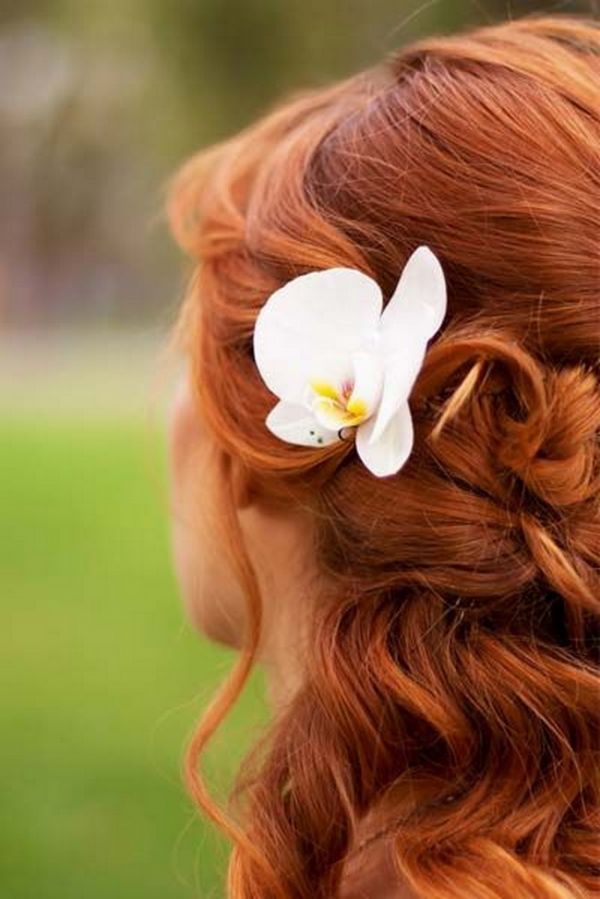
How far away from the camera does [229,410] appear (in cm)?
129

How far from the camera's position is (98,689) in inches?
Answer: 125

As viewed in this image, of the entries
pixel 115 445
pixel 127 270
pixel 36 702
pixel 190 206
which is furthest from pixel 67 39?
pixel 190 206

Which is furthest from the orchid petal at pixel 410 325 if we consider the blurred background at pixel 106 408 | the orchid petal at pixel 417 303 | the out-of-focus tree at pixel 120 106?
the out-of-focus tree at pixel 120 106

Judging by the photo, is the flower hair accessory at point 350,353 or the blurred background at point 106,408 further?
the blurred background at point 106,408

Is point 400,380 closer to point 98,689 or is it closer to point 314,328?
point 314,328

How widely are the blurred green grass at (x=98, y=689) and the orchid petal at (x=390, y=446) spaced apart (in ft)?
1.71

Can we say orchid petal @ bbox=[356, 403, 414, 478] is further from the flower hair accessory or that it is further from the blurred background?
the blurred background

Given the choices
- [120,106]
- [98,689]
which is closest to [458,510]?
[98,689]

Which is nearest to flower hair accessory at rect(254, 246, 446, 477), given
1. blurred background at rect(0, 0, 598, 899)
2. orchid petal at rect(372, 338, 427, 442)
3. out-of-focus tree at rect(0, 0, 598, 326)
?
orchid petal at rect(372, 338, 427, 442)

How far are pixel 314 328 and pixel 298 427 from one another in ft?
0.26

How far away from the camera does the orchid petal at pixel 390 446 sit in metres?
1.12

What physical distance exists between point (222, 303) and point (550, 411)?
0.35m

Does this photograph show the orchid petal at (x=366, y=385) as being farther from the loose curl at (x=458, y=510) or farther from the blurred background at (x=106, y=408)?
the blurred background at (x=106, y=408)

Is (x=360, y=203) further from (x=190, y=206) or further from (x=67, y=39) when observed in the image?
(x=67, y=39)
